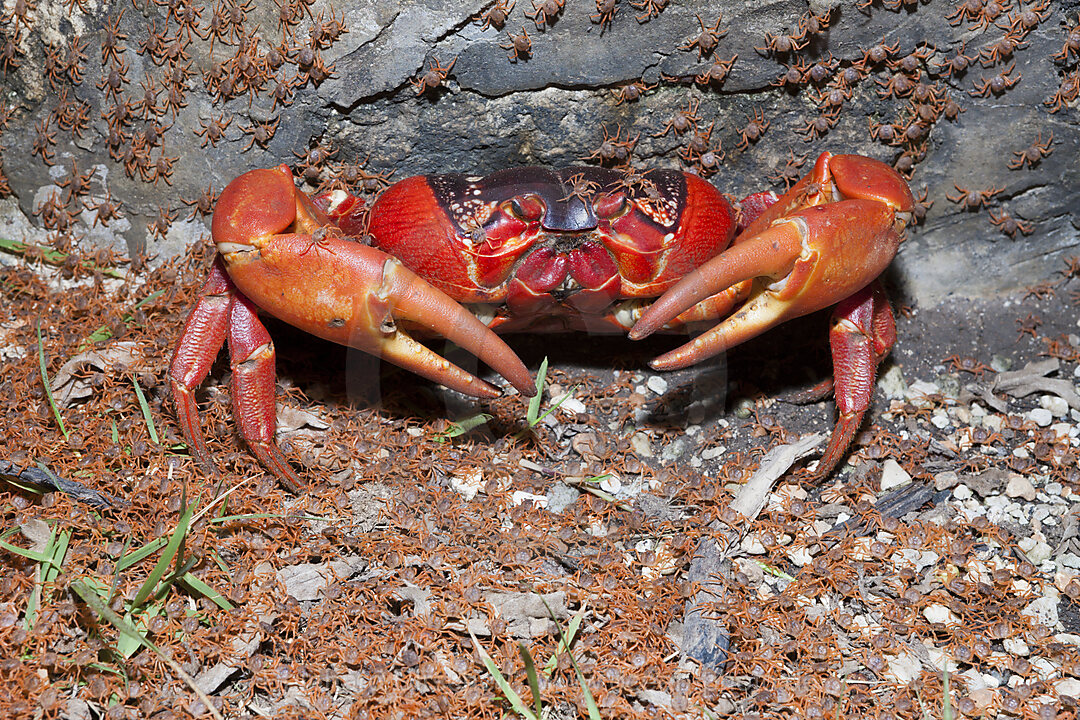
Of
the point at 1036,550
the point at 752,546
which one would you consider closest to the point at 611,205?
the point at 752,546

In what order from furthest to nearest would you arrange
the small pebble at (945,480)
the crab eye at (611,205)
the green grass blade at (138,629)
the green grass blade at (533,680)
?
the small pebble at (945,480) → the crab eye at (611,205) → the green grass blade at (138,629) → the green grass blade at (533,680)

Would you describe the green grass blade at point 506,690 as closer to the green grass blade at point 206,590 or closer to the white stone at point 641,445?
the green grass blade at point 206,590

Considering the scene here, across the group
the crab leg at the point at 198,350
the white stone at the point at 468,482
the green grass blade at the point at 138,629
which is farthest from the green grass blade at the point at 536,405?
the green grass blade at the point at 138,629

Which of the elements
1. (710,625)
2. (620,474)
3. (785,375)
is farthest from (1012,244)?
(710,625)

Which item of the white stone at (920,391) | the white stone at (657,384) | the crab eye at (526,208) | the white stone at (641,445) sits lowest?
the white stone at (920,391)

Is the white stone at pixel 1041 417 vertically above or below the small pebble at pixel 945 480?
below

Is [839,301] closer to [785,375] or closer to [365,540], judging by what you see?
[785,375]
